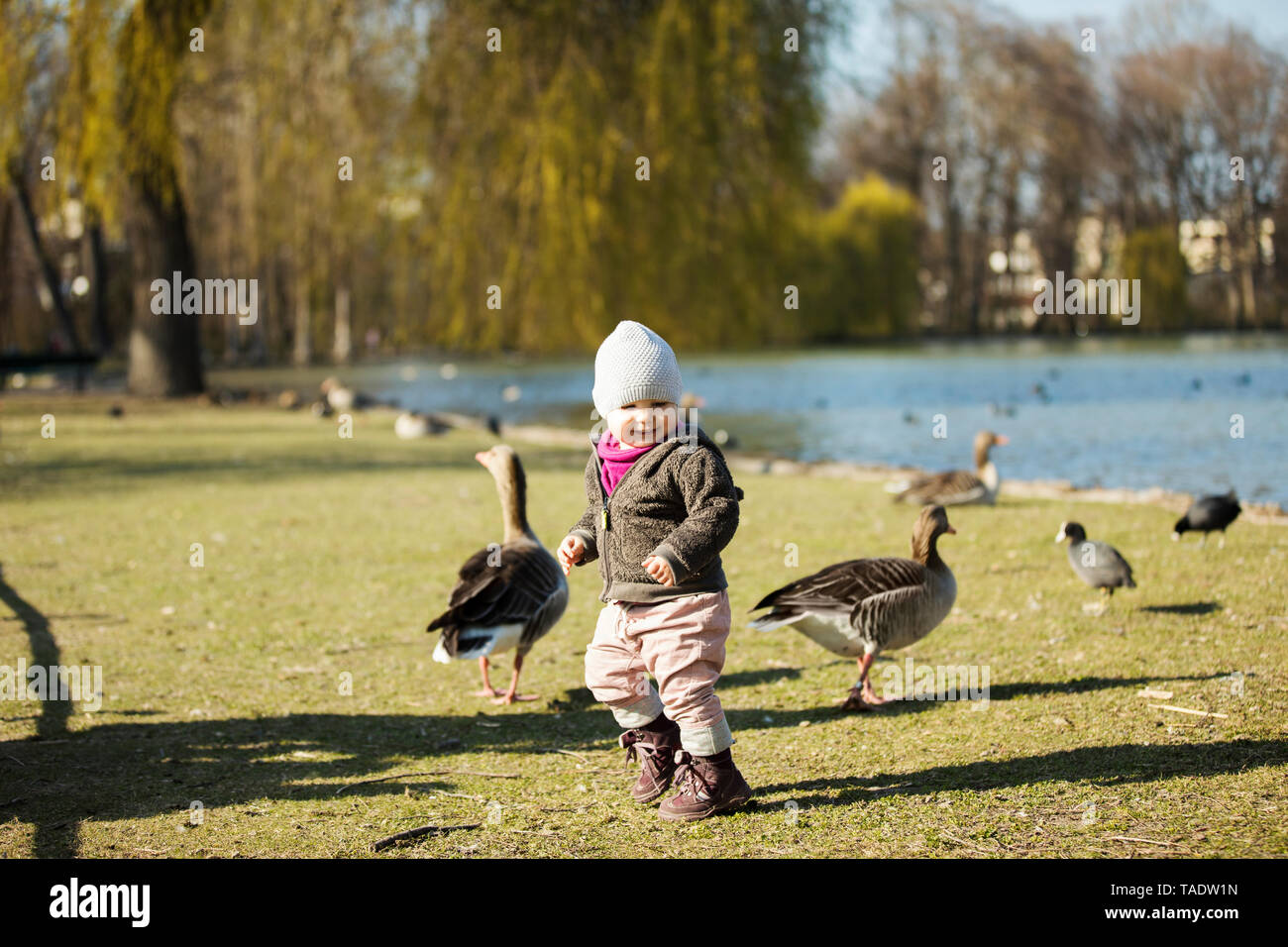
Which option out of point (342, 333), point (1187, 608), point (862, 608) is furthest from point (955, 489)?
point (342, 333)

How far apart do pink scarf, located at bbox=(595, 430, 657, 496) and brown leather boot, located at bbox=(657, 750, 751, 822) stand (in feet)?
3.05

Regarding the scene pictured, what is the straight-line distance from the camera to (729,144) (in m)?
17.0

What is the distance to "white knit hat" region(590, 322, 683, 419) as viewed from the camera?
3881mm

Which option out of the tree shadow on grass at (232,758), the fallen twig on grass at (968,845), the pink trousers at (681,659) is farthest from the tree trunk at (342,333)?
the fallen twig on grass at (968,845)

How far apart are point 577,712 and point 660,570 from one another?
1828 millimetres

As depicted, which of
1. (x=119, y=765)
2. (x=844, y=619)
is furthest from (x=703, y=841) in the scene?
(x=119, y=765)

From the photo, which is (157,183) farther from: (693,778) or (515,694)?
(693,778)

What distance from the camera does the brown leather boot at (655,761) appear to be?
4.06m

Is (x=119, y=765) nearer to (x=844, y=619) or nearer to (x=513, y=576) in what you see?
(x=513, y=576)

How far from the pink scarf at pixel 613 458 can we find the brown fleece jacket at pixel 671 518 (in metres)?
0.03

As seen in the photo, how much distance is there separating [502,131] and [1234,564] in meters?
12.0

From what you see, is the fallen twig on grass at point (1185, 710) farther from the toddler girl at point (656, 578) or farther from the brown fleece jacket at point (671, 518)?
the brown fleece jacket at point (671, 518)

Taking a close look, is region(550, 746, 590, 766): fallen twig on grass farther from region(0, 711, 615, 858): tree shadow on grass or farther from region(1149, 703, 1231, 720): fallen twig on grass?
region(1149, 703, 1231, 720): fallen twig on grass

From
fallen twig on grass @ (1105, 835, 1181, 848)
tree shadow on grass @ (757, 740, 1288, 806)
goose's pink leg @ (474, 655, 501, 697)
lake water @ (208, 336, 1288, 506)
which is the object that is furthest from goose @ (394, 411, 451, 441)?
fallen twig on grass @ (1105, 835, 1181, 848)
